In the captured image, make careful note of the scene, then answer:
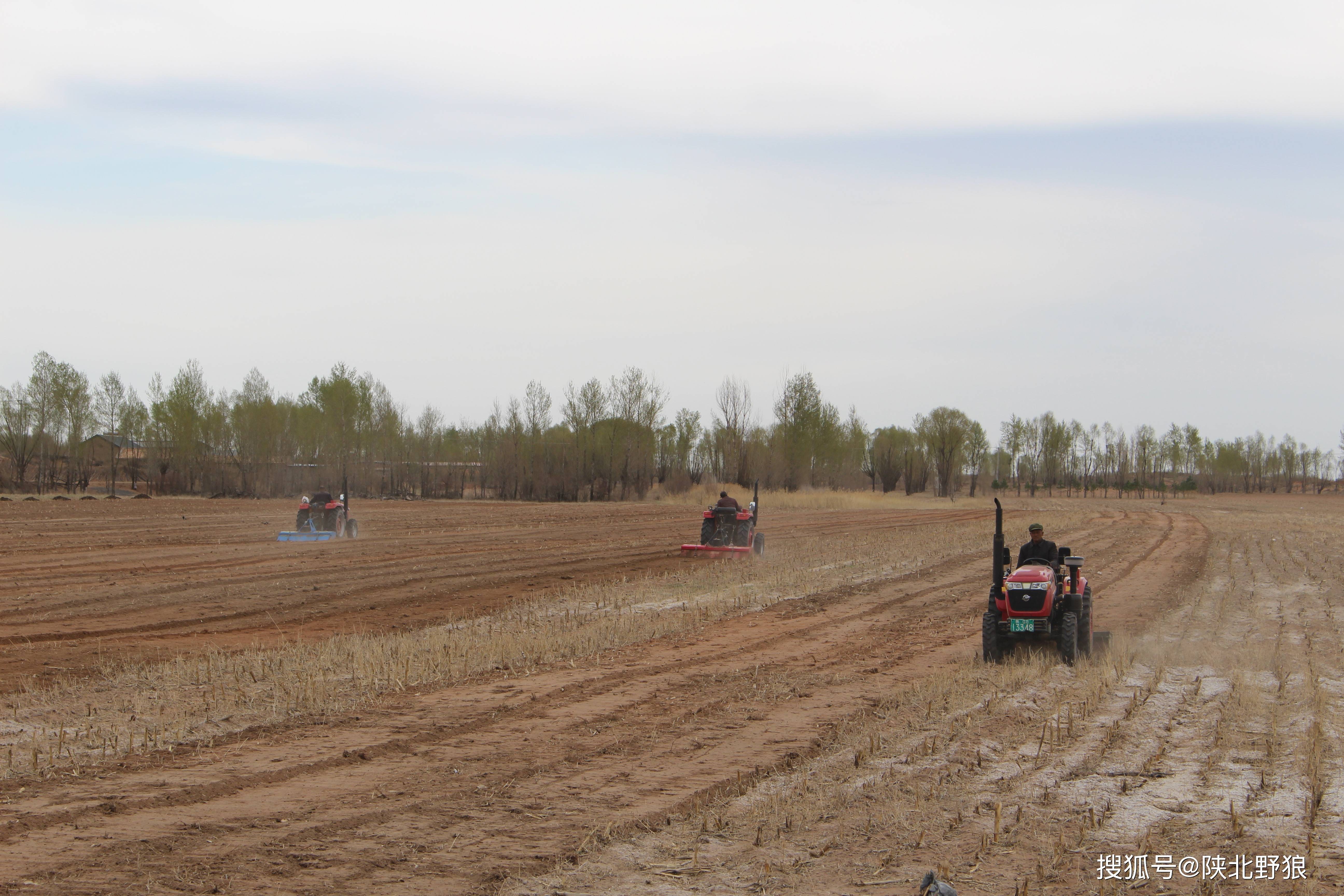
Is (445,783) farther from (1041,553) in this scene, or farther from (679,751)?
(1041,553)

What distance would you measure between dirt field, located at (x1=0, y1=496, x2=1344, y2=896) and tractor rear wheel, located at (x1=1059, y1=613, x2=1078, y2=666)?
0.15 meters

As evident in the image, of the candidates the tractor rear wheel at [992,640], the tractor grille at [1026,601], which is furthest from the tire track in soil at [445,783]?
the tractor grille at [1026,601]

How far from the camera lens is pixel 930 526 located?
38.8m

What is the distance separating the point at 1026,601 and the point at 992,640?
0.53m

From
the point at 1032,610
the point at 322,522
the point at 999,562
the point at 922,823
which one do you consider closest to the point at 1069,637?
the point at 1032,610

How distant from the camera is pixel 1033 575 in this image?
424 inches

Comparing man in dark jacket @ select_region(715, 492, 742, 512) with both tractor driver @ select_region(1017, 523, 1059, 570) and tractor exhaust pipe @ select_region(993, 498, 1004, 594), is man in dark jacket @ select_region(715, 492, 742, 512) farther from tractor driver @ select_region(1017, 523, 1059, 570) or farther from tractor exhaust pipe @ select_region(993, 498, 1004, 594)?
tractor exhaust pipe @ select_region(993, 498, 1004, 594)

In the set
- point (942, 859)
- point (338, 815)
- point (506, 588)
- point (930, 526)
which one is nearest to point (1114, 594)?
point (506, 588)

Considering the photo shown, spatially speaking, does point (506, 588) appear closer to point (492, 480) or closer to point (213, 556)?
point (213, 556)

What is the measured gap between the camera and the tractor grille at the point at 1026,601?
10.6 m

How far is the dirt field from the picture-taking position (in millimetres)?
5121

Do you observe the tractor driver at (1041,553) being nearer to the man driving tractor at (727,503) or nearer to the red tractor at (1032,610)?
the red tractor at (1032,610)

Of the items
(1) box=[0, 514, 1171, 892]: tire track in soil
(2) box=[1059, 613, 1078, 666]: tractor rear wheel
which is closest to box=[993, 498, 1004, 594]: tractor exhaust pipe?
(2) box=[1059, 613, 1078, 666]: tractor rear wheel

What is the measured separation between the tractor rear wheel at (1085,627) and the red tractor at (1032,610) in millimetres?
17
